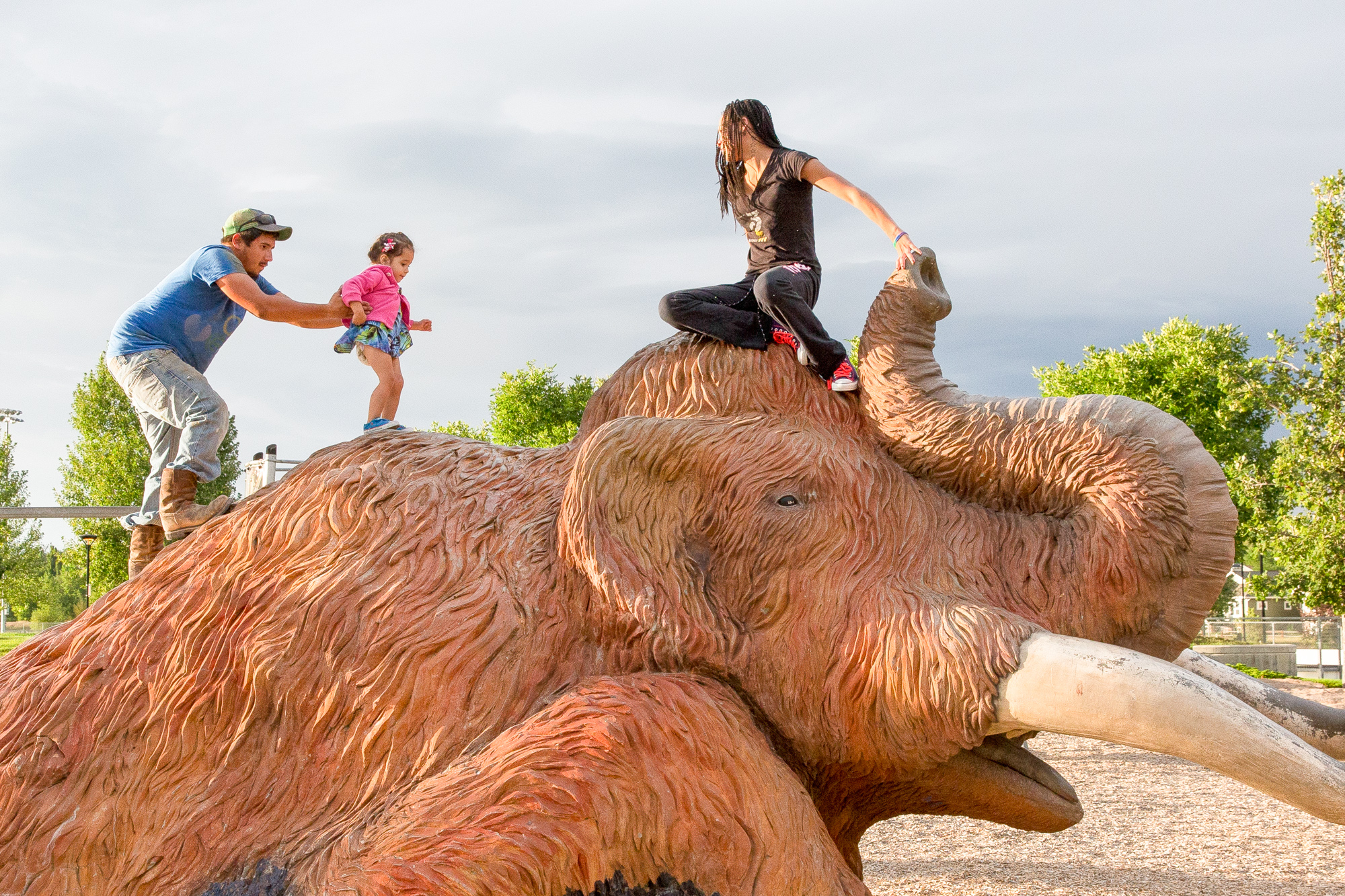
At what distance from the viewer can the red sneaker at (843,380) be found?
3719 millimetres

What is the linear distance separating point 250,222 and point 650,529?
2.17 meters

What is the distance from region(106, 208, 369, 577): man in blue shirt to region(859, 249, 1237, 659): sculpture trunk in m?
2.30

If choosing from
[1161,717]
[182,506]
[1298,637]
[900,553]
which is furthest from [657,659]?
[1298,637]

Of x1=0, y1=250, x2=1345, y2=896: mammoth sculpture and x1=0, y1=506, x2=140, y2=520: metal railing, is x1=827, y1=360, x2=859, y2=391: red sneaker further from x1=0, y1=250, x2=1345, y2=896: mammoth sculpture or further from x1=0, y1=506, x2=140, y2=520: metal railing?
x1=0, y1=506, x2=140, y2=520: metal railing

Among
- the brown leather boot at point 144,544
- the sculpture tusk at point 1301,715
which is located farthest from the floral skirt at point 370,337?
the sculpture tusk at point 1301,715

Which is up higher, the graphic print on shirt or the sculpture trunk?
the graphic print on shirt

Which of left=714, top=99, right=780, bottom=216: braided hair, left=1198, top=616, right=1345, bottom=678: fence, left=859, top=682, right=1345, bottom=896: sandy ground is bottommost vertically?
left=1198, top=616, right=1345, bottom=678: fence

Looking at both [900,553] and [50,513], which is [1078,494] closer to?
[900,553]

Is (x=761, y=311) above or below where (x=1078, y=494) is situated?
above

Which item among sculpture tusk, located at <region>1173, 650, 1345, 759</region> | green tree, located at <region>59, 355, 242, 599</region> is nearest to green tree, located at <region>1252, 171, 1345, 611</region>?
sculpture tusk, located at <region>1173, 650, 1345, 759</region>

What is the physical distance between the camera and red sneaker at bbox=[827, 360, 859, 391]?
372 centimetres

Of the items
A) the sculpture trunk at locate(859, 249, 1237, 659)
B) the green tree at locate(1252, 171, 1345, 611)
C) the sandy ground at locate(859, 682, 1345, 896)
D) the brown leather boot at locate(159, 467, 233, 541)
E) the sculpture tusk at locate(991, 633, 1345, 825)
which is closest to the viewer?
the sculpture tusk at locate(991, 633, 1345, 825)

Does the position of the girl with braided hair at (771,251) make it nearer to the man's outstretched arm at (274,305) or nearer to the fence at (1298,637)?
the man's outstretched arm at (274,305)

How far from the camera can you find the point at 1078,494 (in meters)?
3.44
